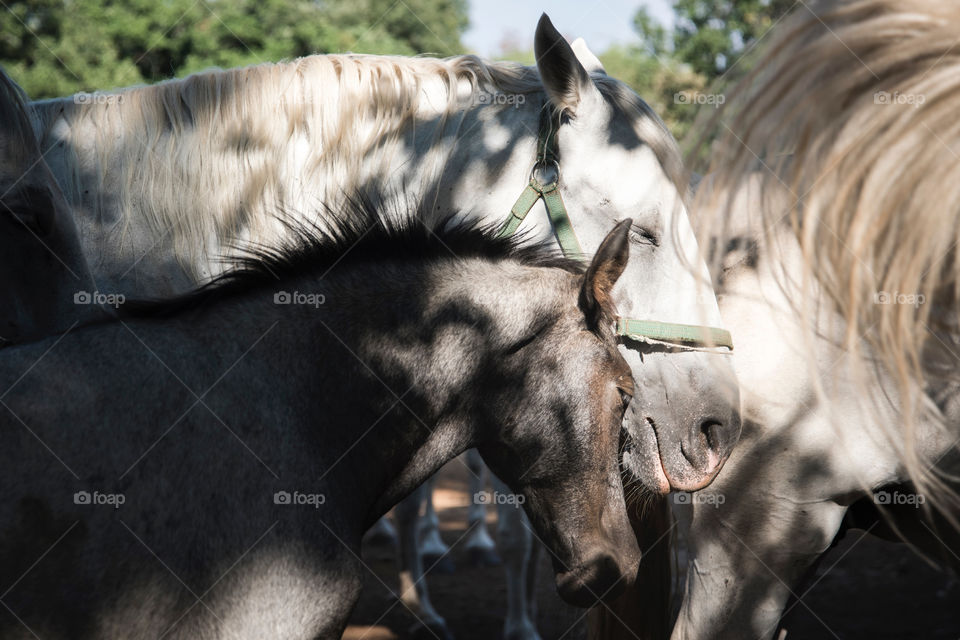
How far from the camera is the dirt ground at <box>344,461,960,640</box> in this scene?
5742 millimetres

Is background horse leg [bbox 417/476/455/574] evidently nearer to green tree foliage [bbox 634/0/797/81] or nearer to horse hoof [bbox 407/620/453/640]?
horse hoof [bbox 407/620/453/640]

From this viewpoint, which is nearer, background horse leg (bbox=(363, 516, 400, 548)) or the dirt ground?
the dirt ground

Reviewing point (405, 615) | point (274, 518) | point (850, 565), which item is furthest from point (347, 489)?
point (850, 565)

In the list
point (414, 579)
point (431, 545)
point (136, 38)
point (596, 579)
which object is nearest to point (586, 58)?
point (596, 579)

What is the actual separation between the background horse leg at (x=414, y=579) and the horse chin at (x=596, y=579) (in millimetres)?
3660

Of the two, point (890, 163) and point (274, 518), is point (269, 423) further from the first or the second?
Answer: point (890, 163)

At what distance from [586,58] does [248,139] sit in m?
1.45

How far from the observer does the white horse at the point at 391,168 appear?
2975 mm

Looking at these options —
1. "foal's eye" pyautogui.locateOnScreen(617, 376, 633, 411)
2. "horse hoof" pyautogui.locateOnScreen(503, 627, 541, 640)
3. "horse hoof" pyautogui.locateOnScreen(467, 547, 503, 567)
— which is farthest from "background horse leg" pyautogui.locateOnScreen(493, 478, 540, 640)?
"foal's eye" pyautogui.locateOnScreen(617, 376, 633, 411)

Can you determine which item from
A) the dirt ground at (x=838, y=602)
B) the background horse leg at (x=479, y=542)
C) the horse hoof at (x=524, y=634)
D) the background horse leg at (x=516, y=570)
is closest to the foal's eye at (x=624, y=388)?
the dirt ground at (x=838, y=602)

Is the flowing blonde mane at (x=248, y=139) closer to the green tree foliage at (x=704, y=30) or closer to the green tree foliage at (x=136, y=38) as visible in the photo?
the green tree foliage at (x=704, y=30)

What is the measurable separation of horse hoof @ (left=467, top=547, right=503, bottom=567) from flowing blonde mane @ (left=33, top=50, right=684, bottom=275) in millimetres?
5150

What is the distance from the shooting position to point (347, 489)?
2.08 m

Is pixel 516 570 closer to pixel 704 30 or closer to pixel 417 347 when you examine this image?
pixel 417 347
